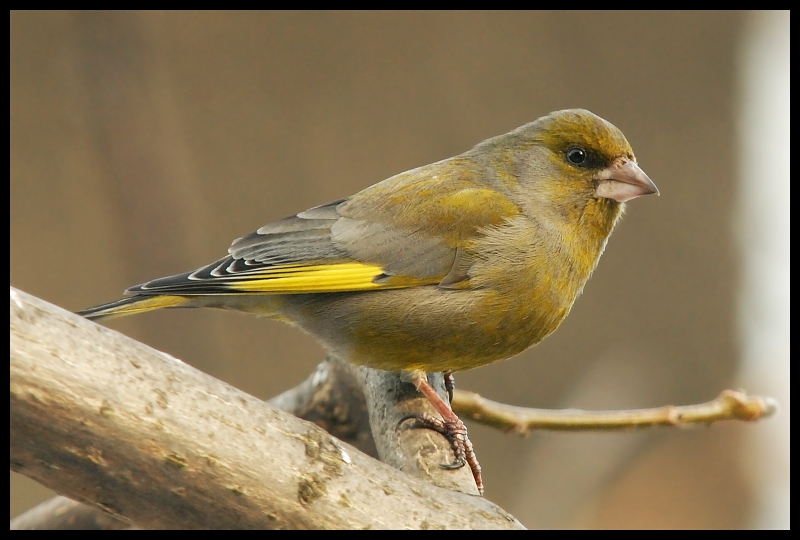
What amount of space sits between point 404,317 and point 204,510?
3.76ft

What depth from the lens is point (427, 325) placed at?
2.84 metres

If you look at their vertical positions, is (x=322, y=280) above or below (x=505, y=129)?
below

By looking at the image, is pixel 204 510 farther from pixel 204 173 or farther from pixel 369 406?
pixel 204 173

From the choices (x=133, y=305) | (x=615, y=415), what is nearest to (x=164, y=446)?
(x=133, y=305)

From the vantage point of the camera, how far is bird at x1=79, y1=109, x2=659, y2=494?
112 inches

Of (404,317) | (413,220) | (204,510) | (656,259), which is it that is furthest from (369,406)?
(656,259)

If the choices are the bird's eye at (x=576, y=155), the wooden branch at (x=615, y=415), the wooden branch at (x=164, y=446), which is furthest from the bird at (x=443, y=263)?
the wooden branch at (x=164, y=446)

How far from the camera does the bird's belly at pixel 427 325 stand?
2.84m

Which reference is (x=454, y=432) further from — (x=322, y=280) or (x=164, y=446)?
(x=164, y=446)

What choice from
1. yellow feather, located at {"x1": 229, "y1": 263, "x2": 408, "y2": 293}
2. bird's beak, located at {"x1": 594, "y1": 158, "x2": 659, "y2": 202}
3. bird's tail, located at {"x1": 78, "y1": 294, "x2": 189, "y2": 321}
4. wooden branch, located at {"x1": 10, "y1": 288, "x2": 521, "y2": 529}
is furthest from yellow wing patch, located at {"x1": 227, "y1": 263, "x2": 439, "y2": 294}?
wooden branch, located at {"x1": 10, "y1": 288, "x2": 521, "y2": 529}

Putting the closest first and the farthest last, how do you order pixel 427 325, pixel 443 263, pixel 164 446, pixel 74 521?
pixel 164 446
pixel 427 325
pixel 443 263
pixel 74 521

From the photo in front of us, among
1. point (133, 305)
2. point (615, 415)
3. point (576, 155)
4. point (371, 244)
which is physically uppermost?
point (576, 155)

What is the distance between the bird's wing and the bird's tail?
0.36ft

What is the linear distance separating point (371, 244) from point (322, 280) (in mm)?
226
